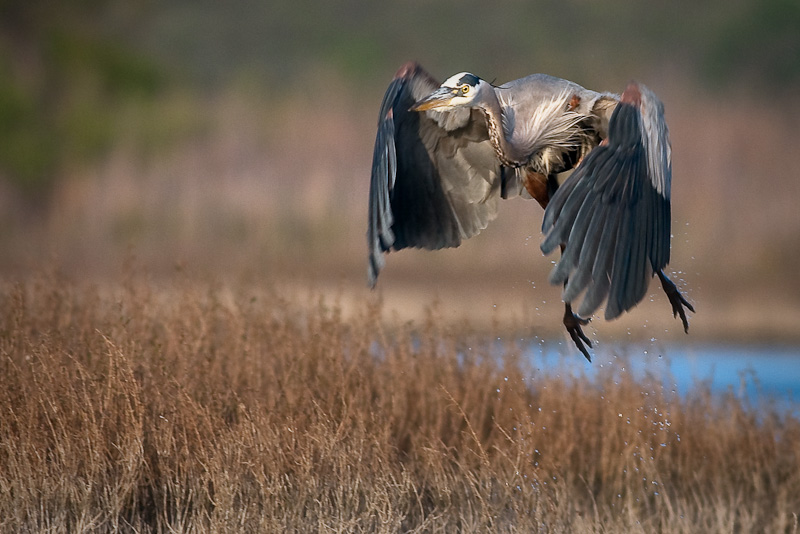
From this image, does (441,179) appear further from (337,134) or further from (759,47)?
(759,47)

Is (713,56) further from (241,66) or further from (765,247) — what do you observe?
(241,66)

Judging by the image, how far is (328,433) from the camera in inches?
203

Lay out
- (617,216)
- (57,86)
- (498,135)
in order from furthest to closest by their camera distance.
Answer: (57,86) < (498,135) < (617,216)

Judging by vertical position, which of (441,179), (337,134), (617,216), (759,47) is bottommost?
(617,216)

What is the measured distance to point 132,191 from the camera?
1677cm

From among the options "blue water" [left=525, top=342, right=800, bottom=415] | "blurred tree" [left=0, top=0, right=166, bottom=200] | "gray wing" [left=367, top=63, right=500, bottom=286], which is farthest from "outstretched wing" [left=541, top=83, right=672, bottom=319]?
"blurred tree" [left=0, top=0, right=166, bottom=200]

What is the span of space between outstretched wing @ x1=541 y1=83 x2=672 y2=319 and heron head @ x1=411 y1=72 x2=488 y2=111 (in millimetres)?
924

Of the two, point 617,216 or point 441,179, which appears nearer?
point 617,216

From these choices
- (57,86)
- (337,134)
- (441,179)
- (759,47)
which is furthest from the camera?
(57,86)

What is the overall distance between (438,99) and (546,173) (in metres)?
0.81

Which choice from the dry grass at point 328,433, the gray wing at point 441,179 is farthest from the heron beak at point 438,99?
the dry grass at point 328,433

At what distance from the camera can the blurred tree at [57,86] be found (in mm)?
17812

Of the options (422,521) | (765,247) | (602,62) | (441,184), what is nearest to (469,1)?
(602,62)

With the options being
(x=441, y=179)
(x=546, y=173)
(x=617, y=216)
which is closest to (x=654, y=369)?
(x=546, y=173)
